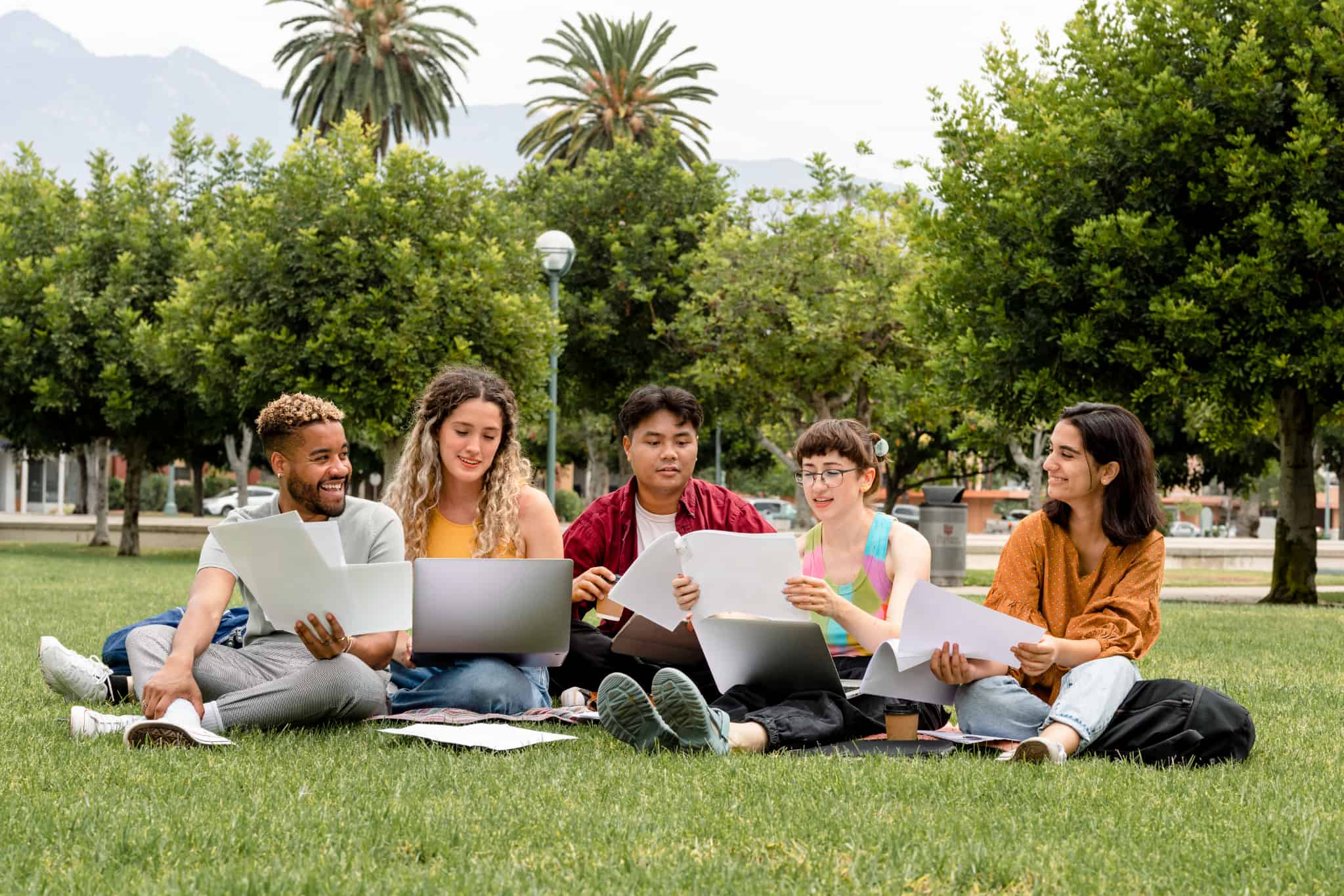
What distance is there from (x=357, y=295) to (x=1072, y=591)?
1491 centimetres

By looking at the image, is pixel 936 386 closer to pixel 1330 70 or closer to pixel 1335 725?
pixel 1330 70

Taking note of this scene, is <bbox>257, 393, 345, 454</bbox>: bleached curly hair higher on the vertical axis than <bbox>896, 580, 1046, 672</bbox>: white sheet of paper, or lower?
higher

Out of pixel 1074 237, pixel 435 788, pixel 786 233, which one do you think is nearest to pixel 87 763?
pixel 435 788

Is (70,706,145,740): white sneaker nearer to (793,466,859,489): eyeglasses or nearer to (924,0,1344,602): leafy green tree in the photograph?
(793,466,859,489): eyeglasses

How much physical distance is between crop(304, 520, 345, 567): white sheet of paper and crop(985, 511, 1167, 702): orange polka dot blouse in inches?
89.5

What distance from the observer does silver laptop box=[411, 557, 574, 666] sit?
496 cm

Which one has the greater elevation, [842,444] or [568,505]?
[842,444]

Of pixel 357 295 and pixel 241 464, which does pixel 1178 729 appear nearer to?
pixel 357 295

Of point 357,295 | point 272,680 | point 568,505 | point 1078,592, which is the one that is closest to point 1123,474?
point 1078,592

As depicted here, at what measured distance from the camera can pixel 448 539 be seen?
5.65m

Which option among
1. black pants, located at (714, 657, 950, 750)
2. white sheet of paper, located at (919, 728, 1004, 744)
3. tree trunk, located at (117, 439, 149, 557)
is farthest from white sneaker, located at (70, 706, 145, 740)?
tree trunk, located at (117, 439, 149, 557)

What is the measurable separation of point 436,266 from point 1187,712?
52.7ft

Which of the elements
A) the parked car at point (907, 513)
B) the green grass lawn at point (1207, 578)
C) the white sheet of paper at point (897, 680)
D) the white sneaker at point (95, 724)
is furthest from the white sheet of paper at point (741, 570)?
the parked car at point (907, 513)

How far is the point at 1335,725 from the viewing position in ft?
18.4
